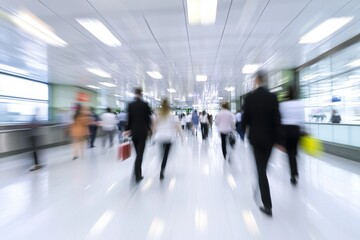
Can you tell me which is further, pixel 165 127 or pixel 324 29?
pixel 324 29

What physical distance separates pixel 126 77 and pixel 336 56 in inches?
333

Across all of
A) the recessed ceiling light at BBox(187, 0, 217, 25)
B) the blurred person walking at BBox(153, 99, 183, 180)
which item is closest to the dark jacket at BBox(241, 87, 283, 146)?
the blurred person walking at BBox(153, 99, 183, 180)

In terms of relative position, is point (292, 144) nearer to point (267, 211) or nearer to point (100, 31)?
point (267, 211)

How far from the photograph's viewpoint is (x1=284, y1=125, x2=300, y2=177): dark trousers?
3.55 m

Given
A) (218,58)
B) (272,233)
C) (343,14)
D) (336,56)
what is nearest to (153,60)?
(218,58)

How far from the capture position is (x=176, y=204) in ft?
9.93

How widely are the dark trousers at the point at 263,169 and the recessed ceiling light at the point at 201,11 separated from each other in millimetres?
2832

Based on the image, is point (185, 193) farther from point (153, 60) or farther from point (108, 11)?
point (153, 60)

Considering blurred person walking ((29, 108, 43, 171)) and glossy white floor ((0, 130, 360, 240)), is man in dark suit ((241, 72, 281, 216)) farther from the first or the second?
blurred person walking ((29, 108, 43, 171))

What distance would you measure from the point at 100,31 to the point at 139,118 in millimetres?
2832

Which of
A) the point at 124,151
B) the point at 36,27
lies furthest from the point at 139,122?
→ the point at 36,27

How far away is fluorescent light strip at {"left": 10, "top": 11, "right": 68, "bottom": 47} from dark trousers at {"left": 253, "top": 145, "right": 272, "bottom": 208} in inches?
193

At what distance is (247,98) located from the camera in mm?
2713

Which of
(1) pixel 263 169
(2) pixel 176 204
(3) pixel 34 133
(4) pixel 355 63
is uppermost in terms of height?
(4) pixel 355 63
